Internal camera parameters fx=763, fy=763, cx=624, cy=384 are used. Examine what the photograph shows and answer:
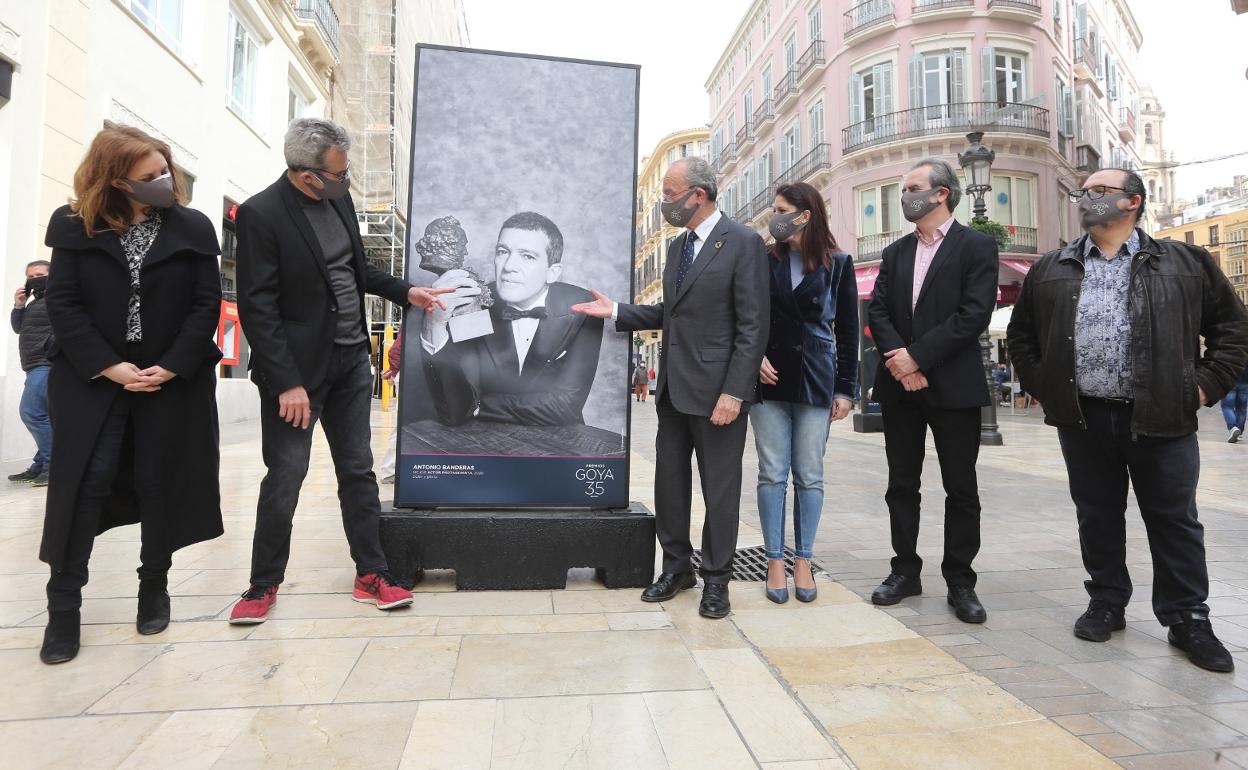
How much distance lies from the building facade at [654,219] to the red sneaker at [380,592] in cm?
4529

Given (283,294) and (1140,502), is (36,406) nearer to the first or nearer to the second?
(283,294)

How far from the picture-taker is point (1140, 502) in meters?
2.96

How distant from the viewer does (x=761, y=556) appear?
168 inches

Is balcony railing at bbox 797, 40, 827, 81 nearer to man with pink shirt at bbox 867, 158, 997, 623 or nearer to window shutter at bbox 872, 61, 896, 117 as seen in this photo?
window shutter at bbox 872, 61, 896, 117

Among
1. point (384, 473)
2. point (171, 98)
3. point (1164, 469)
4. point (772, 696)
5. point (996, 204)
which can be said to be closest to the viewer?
point (772, 696)

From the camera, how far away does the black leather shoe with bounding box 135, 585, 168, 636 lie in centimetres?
285

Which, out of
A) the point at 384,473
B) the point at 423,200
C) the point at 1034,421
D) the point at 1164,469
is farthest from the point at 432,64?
the point at 1034,421

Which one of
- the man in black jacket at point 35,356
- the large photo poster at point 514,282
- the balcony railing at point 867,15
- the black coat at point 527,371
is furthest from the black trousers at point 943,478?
the balcony railing at point 867,15

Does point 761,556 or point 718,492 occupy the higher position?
point 718,492

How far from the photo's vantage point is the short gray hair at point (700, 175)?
3305 mm

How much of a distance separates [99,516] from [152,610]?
406 millimetres

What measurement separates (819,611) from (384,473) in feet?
14.9

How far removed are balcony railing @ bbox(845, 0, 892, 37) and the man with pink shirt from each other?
79.8ft

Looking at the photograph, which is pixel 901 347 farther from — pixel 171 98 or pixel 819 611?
pixel 171 98
